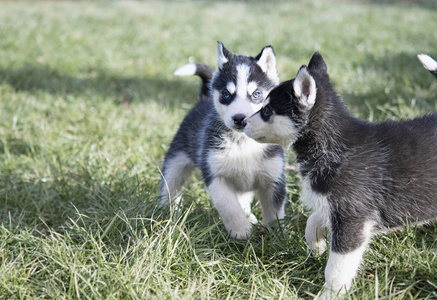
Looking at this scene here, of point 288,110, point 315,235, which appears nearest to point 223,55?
point 288,110

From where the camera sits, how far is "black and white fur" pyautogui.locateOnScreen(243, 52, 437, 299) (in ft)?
8.53

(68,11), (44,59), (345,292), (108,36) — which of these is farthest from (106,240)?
(68,11)

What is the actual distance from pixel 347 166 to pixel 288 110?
52 cm

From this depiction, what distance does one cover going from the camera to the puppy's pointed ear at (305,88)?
2.55 m

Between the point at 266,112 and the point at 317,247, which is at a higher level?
the point at 266,112

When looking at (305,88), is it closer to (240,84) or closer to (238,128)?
(238,128)

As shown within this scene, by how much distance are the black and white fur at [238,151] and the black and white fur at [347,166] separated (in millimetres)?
615

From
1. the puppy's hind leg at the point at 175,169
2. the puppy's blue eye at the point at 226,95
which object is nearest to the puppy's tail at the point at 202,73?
the puppy's blue eye at the point at 226,95

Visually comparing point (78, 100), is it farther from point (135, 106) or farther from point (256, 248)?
point (256, 248)

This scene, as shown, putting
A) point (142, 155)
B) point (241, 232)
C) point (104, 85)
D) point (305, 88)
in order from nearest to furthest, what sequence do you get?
1. point (305, 88)
2. point (241, 232)
3. point (142, 155)
4. point (104, 85)

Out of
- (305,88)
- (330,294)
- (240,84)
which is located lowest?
(330,294)

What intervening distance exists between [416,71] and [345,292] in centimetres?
504

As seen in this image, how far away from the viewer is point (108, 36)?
9.75 meters

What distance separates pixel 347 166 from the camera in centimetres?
269
